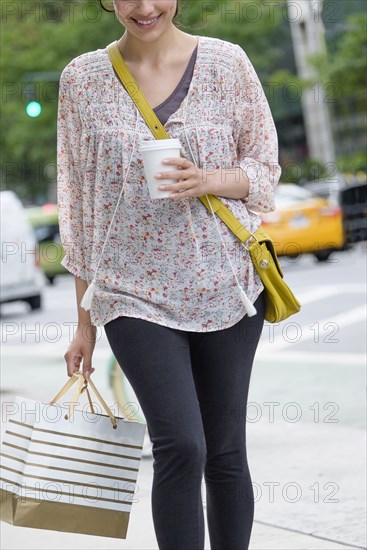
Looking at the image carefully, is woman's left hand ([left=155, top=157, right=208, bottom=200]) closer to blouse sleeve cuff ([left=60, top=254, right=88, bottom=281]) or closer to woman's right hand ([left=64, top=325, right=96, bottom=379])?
blouse sleeve cuff ([left=60, top=254, right=88, bottom=281])

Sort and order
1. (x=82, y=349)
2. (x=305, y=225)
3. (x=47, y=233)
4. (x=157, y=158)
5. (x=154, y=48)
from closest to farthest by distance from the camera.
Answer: (x=157, y=158)
(x=154, y=48)
(x=82, y=349)
(x=305, y=225)
(x=47, y=233)

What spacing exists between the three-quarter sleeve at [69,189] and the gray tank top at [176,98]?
0.25 m

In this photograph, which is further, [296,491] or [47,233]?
[47,233]

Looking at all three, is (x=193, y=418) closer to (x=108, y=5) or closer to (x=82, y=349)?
(x=82, y=349)

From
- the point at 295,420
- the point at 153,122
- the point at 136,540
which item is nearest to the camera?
the point at 153,122

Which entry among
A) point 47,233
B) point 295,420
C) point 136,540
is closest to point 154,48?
point 136,540

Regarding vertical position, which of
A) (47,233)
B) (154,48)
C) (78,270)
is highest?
(154,48)

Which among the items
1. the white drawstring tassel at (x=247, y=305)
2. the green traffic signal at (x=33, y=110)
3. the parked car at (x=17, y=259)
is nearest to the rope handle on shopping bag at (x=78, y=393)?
the white drawstring tassel at (x=247, y=305)

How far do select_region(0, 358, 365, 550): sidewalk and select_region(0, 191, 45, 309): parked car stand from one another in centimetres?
922

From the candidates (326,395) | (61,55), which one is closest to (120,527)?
(326,395)

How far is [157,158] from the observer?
2.57 meters

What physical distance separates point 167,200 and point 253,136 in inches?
12.5

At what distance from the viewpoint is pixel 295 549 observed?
3.91m

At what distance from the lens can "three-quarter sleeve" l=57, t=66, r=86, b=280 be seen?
287cm
